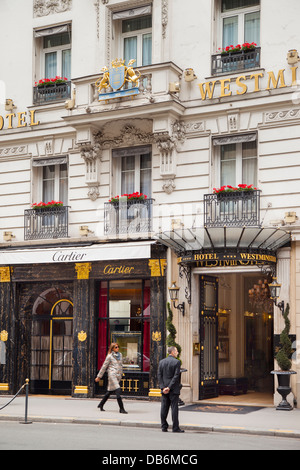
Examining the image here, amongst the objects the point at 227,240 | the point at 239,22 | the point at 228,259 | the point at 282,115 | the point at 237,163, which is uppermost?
the point at 239,22

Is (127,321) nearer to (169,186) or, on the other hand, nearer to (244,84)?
(169,186)

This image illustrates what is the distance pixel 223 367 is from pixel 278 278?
4475 millimetres

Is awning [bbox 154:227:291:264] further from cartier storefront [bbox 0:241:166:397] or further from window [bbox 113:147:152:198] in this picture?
window [bbox 113:147:152:198]

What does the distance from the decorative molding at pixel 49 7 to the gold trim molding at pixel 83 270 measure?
300 inches

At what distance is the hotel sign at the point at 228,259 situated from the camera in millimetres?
17562

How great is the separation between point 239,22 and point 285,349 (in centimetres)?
860

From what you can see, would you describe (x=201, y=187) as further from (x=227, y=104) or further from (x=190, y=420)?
(x=190, y=420)

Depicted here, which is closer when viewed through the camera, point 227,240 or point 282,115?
point 227,240

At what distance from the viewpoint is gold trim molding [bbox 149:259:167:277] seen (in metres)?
19.3

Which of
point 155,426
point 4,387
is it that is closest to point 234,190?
point 155,426

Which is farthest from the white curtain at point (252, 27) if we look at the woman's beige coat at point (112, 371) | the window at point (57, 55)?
the woman's beige coat at point (112, 371)

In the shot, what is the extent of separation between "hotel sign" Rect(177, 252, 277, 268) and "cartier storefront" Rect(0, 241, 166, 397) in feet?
4.11

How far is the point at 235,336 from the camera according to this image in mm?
22188

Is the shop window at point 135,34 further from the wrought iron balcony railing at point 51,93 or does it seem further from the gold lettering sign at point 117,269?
the gold lettering sign at point 117,269
